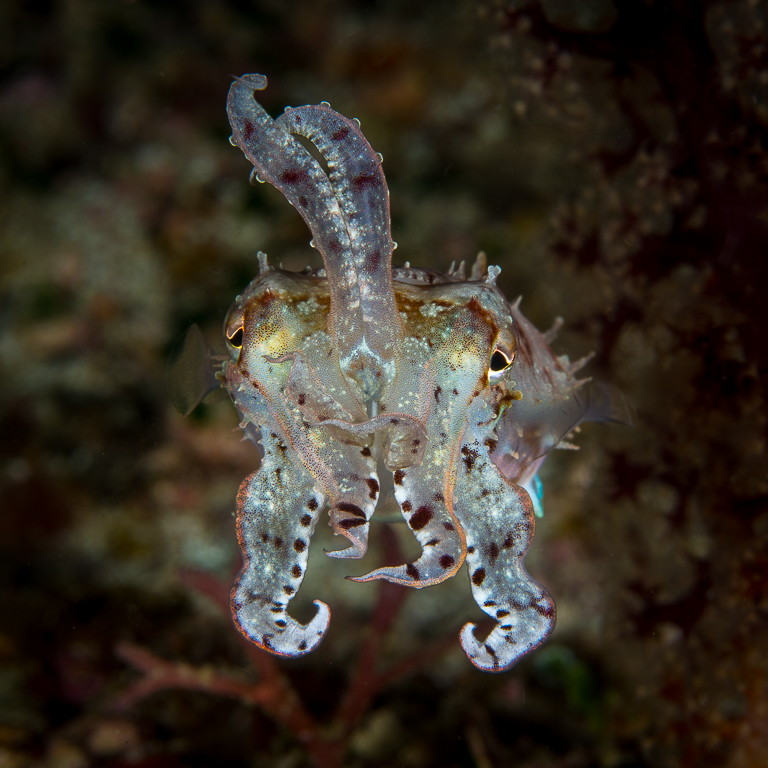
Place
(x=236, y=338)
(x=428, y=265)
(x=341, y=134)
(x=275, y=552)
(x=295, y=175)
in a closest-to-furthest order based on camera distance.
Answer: (x=341, y=134) < (x=295, y=175) < (x=275, y=552) < (x=236, y=338) < (x=428, y=265)

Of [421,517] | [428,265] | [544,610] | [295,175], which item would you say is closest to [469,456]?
[421,517]

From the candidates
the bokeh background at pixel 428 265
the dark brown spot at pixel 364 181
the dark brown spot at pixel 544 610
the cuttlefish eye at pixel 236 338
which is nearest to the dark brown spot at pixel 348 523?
the dark brown spot at pixel 544 610

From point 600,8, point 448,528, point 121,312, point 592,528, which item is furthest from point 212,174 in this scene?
point 448,528

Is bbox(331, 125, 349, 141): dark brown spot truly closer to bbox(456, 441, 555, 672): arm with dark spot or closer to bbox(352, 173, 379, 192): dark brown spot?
bbox(352, 173, 379, 192): dark brown spot

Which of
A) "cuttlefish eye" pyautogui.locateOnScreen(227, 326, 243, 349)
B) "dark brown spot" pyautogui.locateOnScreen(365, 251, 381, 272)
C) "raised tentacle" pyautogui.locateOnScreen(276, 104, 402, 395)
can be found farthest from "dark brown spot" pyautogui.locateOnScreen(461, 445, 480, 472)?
"cuttlefish eye" pyautogui.locateOnScreen(227, 326, 243, 349)

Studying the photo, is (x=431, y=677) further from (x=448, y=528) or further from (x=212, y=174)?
(x=212, y=174)

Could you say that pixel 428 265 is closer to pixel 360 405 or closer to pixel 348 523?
pixel 360 405
